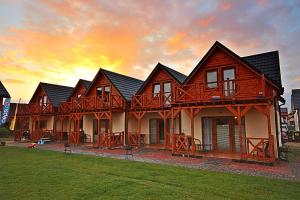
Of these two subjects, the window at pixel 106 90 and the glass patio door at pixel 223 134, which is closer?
the glass patio door at pixel 223 134

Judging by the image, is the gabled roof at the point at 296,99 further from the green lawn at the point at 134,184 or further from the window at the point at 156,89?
the green lawn at the point at 134,184

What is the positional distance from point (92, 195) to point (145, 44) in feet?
46.2

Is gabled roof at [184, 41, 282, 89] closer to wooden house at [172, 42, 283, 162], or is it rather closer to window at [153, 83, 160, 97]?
wooden house at [172, 42, 283, 162]

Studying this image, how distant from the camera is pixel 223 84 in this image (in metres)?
12.5

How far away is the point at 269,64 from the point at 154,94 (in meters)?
8.58

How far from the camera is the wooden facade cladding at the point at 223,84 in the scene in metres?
11.1

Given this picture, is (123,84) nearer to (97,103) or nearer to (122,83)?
(122,83)

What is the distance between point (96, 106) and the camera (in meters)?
17.9

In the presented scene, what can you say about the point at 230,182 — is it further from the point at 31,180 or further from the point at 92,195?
the point at 31,180

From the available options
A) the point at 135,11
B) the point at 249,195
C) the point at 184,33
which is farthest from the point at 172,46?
the point at 249,195

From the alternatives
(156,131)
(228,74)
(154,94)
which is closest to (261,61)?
(228,74)

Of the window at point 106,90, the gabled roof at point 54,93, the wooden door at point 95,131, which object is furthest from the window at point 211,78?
the gabled roof at point 54,93

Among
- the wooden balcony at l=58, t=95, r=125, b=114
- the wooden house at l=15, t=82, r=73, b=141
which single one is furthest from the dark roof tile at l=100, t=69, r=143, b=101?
the wooden house at l=15, t=82, r=73, b=141

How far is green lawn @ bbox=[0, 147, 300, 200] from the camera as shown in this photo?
5.39m
